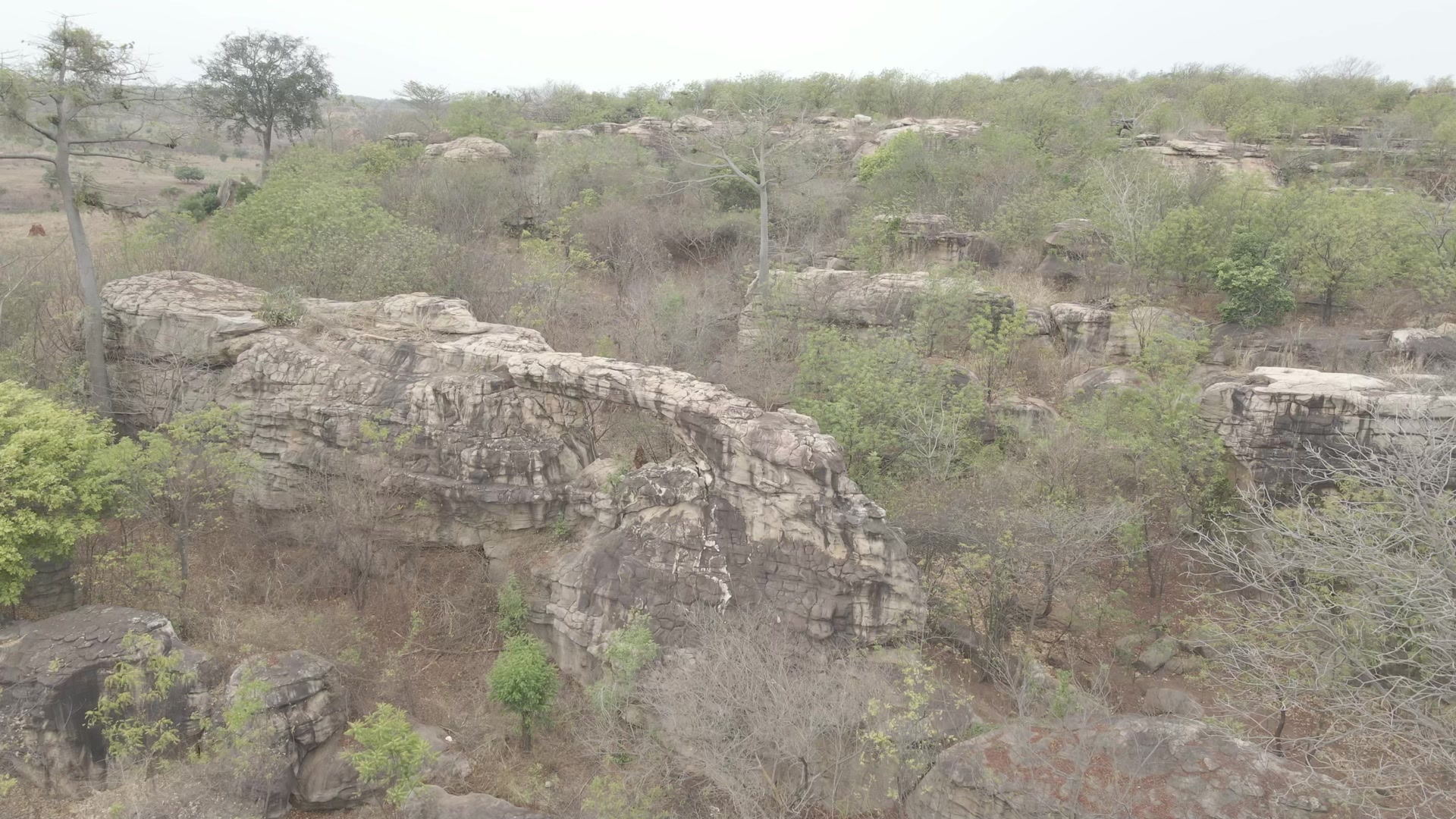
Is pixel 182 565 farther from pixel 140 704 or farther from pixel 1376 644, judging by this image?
pixel 1376 644

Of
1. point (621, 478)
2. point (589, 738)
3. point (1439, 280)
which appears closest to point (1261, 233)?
point (1439, 280)

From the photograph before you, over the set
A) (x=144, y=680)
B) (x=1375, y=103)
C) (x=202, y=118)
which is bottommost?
(x=144, y=680)

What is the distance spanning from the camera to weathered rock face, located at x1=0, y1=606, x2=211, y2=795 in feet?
29.3

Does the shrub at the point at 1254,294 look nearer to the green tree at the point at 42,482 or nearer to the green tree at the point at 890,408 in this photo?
the green tree at the point at 890,408

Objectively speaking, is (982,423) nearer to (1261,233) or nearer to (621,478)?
(621,478)

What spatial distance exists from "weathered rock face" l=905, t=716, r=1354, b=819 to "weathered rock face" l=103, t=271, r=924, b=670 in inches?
89.6

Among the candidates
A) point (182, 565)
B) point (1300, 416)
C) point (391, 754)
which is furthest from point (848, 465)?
point (182, 565)

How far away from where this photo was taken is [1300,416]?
13.1 meters

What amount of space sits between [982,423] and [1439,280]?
1102 centimetres

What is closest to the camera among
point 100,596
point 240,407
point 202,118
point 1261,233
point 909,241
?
point 100,596

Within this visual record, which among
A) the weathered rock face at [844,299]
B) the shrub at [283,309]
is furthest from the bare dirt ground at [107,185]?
the weathered rock face at [844,299]

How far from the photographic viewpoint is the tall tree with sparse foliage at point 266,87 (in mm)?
30859

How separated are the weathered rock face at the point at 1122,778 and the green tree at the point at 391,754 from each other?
18.4 ft

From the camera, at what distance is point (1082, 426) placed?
Answer: 46.3ft
